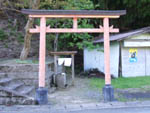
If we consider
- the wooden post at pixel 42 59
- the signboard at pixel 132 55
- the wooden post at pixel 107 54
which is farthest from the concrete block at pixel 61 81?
the signboard at pixel 132 55

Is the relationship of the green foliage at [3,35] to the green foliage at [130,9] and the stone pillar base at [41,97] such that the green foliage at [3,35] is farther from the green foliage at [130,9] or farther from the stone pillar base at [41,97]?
the stone pillar base at [41,97]

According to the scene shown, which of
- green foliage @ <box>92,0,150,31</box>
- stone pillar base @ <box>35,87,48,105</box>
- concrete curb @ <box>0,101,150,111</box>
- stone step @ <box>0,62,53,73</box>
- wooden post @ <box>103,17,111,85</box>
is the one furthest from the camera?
green foliage @ <box>92,0,150,31</box>

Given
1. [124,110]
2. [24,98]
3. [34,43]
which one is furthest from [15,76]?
[34,43]

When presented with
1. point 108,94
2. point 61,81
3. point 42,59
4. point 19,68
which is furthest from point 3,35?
point 108,94

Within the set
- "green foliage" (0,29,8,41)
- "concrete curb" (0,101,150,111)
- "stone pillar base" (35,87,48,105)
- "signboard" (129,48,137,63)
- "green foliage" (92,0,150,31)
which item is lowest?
"concrete curb" (0,101,150,111)

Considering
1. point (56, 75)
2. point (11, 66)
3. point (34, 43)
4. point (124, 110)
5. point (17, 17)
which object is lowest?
point (124, 110)

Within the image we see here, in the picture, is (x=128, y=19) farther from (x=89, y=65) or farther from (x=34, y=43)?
(x=34, y=43)

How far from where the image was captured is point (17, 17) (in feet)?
54.9

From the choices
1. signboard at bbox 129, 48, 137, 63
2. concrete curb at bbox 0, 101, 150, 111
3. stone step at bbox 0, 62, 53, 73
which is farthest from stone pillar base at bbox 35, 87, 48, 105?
signboard at bbox 129, 48, 137, 63

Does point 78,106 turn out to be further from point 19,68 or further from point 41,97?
point 19,68

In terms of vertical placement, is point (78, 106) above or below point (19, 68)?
below

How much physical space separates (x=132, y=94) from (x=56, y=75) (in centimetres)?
407

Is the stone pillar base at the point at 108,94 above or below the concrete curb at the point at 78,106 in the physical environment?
above

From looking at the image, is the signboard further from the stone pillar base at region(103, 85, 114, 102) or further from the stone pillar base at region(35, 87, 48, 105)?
the stone pillar base at region(35, 87, 48, 105)
